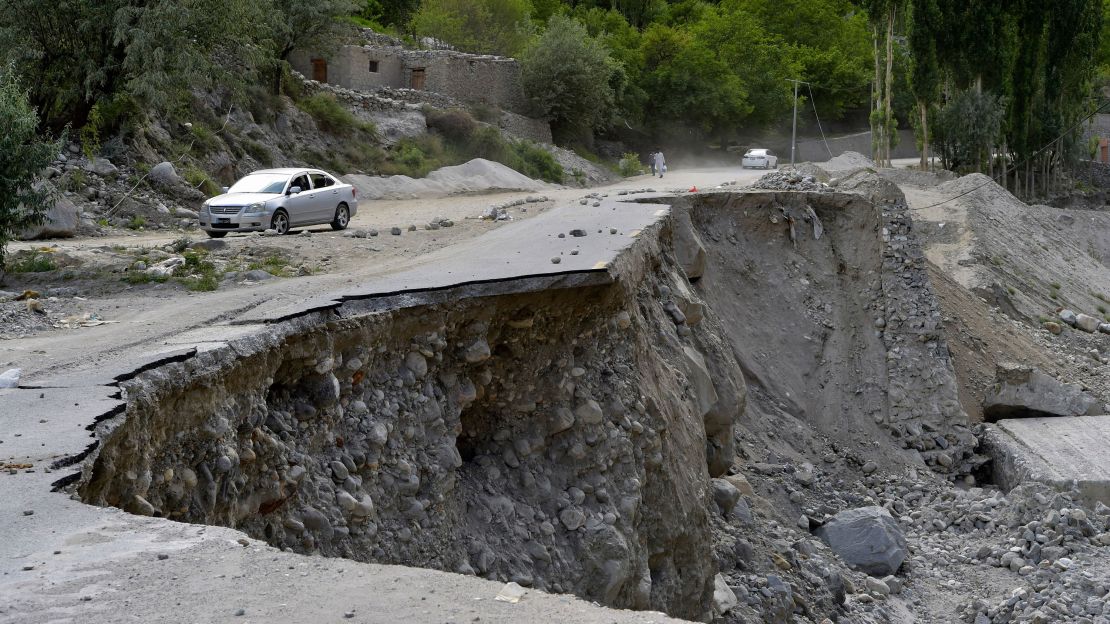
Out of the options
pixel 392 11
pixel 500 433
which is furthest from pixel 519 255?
pixel 392 11

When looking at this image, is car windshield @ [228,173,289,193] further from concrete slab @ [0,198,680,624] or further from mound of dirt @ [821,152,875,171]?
mound of dirt @ [821,152,875,171]

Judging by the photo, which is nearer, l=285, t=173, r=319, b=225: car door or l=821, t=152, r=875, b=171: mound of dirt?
l=285, t=173, r=319, b=225: car door

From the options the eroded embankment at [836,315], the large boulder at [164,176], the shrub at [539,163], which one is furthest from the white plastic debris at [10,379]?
the shrub at [539,163]

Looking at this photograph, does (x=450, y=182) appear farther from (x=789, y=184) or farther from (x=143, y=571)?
(x=143, y=571)

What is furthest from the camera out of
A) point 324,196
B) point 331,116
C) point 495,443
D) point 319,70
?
point 319,70

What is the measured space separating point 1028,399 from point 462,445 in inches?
542

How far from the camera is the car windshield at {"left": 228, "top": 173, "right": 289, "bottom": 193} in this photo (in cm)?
1910

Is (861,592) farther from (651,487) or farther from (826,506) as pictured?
(651,487)

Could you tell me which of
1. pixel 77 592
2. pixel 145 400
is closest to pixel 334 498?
pixel 145 400

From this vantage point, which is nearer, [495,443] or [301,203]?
[495,443]

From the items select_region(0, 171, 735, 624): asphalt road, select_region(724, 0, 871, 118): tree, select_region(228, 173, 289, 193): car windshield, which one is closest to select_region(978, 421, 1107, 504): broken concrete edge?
select_region(228, 173, 289, 193): car windshield

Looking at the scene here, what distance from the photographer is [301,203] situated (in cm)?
1917

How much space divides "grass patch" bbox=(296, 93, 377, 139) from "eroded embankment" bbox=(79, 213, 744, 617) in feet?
80.4

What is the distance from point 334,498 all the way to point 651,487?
13.5 ft
